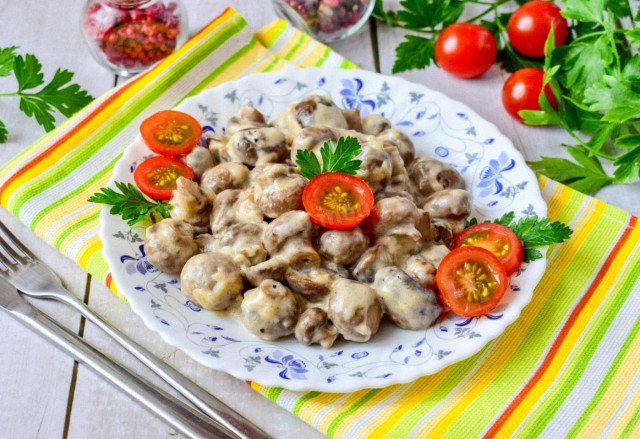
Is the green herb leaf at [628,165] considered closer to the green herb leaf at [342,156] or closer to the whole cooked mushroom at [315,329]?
the green herb leaf at [342,156]

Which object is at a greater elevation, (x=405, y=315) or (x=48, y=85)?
(x=48, y=85)

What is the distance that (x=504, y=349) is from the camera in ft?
8.55

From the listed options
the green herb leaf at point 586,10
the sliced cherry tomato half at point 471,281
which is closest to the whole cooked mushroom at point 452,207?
the sliced cherry tomato half at point 471,281

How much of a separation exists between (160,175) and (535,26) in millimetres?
2012

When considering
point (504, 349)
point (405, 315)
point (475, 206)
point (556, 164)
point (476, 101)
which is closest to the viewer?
point (405, 315)

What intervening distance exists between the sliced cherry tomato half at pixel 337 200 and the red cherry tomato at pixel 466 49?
4.74 feet

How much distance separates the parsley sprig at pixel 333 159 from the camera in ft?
8.39

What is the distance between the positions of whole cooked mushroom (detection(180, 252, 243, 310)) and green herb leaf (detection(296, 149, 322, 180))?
407mm

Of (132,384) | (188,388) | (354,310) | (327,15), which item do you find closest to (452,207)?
(354,310)

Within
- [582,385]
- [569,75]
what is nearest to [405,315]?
[582,385]

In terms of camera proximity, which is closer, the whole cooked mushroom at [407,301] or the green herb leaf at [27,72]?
the whole cooked mushroom at [407,301]

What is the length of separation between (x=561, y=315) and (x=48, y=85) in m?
2.44

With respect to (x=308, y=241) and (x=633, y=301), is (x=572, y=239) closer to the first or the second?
(x=633, y=301)

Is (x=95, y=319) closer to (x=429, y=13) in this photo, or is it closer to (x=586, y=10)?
(x=429, y=13)
